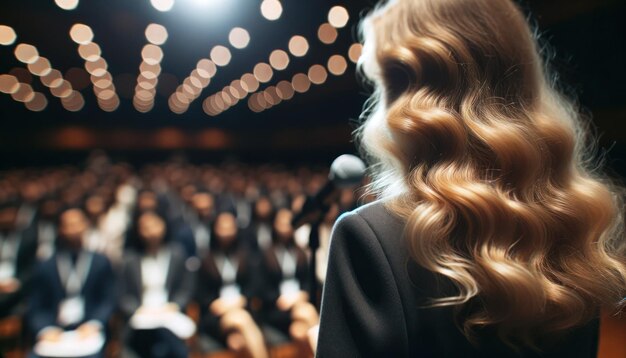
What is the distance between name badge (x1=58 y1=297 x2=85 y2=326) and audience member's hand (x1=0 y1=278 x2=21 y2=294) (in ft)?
3.38

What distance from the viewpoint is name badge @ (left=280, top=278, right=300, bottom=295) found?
13.2 feet

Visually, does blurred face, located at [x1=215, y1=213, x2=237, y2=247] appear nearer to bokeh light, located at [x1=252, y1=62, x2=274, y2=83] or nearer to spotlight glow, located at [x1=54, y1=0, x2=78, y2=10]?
spotlight glow, located at [x1=54, y1=0, x2=78, y2=10]

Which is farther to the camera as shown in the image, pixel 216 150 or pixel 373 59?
pixel 216 150

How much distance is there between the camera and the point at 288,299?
3.69 meters

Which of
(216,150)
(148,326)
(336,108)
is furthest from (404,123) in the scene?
(216,150)

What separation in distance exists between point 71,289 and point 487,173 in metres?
4.07

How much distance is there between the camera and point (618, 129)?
9.28ft

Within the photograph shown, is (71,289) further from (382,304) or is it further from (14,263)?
(382,304)

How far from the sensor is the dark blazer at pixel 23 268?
3846 mm

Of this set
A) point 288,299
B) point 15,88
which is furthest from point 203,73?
point 288,299

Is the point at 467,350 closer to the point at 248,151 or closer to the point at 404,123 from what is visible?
the point at 404,123

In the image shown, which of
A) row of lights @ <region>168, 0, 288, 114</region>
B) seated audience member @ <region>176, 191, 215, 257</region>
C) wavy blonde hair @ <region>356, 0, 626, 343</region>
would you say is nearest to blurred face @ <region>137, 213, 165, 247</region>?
seated audience member @ <region>176, 191, 215, 257</region>

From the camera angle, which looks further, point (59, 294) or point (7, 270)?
point (7, 270)

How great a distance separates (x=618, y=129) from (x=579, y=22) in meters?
0.94
